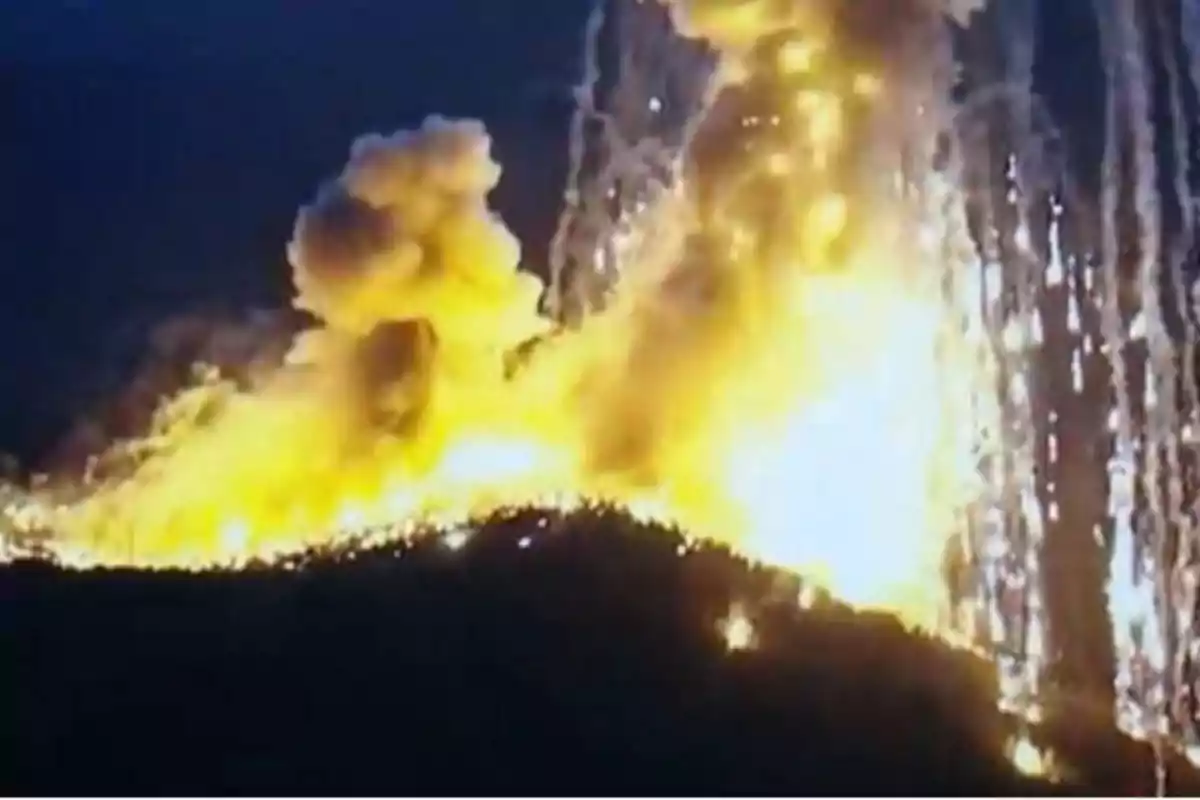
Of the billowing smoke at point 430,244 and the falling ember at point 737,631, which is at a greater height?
the billowing smoke at point 430,244

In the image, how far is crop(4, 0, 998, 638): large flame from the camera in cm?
194

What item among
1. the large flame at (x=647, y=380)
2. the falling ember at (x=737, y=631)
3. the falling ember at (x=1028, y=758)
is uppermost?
the large flame at (x=647, y=380)

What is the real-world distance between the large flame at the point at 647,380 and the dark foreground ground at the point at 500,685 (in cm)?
5

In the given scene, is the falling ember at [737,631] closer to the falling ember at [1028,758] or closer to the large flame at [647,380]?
the large flame at [647,380]

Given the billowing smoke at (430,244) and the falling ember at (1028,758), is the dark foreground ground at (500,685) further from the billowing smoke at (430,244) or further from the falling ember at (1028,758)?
the billowing smoke at (430,244)

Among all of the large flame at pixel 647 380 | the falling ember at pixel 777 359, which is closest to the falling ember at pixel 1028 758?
the falling ember at pixel 777 359

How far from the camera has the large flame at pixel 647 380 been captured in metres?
1.94

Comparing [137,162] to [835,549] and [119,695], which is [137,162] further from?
[835,549]

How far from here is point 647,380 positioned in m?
1.96

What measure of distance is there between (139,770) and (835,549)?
2.56 feet

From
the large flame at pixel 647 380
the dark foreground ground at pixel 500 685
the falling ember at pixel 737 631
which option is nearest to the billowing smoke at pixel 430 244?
the large flame at pixel 647 380

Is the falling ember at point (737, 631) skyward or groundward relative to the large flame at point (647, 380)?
groundward

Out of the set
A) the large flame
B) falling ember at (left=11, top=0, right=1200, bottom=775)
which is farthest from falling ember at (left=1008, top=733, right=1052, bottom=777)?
the large flame

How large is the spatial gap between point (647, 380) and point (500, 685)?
0.36m
